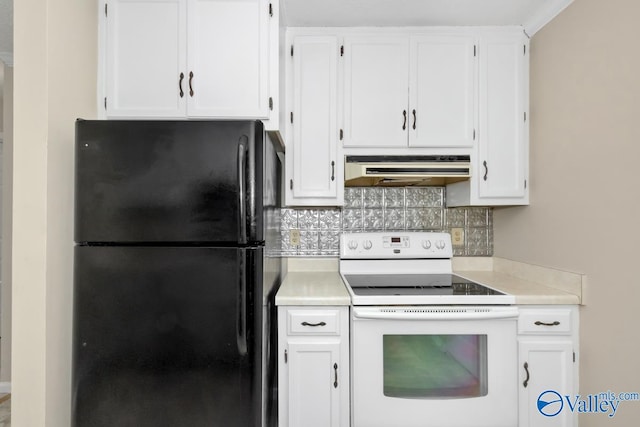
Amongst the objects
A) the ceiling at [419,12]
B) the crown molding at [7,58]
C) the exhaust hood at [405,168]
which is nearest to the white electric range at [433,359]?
the exhaust hood at [405,168]

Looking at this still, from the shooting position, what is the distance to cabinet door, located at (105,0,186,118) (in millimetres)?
1653

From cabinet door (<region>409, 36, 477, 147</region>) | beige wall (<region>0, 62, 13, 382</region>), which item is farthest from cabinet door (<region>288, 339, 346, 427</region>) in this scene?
beige wall (<region>0, 62, 13, 382</region>)

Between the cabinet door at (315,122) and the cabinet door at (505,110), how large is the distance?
891 millimetres

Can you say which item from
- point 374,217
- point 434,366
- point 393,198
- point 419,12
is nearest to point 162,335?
point 434,366

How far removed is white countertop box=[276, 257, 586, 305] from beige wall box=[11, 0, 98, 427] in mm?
917

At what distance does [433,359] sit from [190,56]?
1889mm

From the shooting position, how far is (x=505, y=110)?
204 centimetres

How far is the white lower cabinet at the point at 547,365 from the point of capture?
5.32 ft

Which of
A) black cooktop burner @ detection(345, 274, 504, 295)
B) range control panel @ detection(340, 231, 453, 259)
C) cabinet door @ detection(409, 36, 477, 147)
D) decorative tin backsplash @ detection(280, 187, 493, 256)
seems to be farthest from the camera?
decorative tin backsplash @ detection(280, 187, 493, 256)

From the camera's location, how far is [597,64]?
60.0 inches

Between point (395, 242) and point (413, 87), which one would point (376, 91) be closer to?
point (413, 87)

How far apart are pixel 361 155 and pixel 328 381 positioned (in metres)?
1.25

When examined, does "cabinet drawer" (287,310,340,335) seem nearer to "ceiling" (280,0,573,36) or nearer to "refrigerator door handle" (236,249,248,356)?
"refrigerator door handle" (236,249,248,356)

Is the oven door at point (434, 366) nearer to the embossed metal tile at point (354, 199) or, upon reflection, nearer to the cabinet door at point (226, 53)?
the embossed metal tile at point (354, 199)
